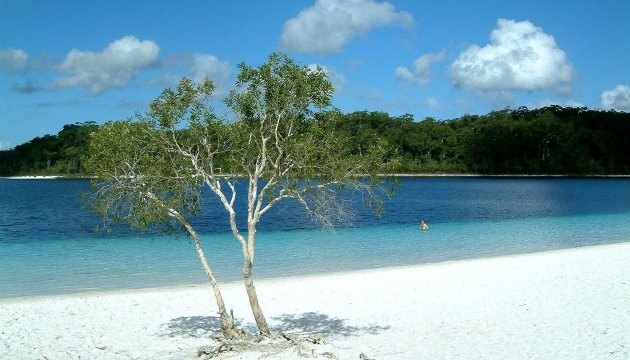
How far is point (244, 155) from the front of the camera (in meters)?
9.74

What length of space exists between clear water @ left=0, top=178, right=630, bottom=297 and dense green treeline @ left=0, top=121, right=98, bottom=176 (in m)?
79.2

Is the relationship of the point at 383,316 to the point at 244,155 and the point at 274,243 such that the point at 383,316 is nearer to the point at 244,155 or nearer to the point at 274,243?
the point at 244,155

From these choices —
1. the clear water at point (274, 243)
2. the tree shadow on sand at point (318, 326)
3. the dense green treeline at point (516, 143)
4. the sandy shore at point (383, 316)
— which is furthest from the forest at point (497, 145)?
the tree shadow on sand at point (318, 326)

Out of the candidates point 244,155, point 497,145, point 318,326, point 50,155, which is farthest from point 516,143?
point 244,155

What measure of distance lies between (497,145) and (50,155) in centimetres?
9953

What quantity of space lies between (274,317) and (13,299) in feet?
24.0

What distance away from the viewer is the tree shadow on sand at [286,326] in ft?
37.8

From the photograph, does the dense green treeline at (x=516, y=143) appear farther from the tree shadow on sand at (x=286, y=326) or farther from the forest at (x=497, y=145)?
the tree shadow on sand at (x=286, y=326)

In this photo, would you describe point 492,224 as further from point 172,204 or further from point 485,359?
point 172,204

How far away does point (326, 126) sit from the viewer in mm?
9906

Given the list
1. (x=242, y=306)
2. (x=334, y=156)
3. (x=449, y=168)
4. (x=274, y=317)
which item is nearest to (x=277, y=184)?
(x=334, y=156)

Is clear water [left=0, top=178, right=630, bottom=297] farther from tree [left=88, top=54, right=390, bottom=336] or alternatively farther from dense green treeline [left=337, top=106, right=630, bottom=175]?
dense green treeline [left=337, top=106, right=630, bottom=175]

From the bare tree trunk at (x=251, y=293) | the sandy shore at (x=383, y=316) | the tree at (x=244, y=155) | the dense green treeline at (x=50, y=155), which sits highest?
the dense green treeline at (x=50, y=155)

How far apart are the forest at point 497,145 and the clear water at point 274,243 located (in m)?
80.4
